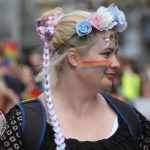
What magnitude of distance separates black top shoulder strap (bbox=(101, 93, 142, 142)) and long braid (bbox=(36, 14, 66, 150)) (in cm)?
45

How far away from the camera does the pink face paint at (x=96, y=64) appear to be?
384 cm

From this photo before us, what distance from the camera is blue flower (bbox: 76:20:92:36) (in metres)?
3.79

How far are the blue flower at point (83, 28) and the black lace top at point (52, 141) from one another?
1.96 ft

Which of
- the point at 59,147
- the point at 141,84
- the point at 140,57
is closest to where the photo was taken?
the point at 59,147

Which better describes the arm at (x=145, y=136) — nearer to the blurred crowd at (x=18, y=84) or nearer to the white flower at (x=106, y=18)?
the white flower at (x=106, y=18)

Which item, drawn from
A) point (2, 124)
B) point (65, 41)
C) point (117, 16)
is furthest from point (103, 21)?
point (2, 124)

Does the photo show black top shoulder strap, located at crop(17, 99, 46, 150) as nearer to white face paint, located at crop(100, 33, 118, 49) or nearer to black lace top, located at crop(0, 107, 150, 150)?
black lace top, located at crop(0, 107, 150, 150)

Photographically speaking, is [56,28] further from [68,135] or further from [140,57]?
[140,57]

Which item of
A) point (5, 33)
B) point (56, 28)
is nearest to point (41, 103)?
point (56, 28)

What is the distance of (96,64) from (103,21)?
268 millimetres

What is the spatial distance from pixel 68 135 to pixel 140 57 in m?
27.3

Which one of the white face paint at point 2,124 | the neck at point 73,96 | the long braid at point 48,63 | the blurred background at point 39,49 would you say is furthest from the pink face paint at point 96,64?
the white face paint at point 2,124

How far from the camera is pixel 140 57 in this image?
101 ft

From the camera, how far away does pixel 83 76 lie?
389 centimetres
